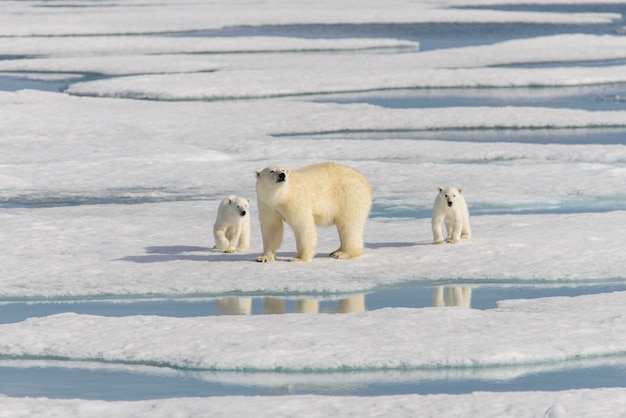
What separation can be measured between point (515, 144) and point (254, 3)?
23421mm

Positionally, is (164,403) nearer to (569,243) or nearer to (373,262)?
(373,262)

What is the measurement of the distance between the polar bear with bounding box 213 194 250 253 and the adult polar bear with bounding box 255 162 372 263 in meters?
0.26

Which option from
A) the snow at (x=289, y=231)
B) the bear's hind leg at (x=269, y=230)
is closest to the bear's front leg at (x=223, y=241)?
the snow at (x=289, y=231)

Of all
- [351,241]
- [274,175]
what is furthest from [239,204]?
[351,241]

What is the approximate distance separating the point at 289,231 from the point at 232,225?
1094 mm

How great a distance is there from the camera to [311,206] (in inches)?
299

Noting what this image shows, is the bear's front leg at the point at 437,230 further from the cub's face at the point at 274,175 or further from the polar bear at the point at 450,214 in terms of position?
the cub's face at the point at 274,175

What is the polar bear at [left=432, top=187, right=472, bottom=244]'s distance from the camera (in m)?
8.05

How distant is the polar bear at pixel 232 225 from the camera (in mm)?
7867

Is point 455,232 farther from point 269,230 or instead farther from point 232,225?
point 232,225

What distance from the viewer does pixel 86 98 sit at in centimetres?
1684

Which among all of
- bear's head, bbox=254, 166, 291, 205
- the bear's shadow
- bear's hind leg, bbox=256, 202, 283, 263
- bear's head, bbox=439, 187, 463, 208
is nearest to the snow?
the bear's shadow

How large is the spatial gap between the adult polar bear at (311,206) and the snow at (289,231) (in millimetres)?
158

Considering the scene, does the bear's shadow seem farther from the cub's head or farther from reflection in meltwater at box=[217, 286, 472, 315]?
reflection in meltwater at box=[217, 286, 472, 315]
